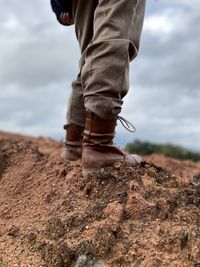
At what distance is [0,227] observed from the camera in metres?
3.48

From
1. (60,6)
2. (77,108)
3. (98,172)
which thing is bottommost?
(98,172)

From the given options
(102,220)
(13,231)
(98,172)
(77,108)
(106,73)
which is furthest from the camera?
(77,108)

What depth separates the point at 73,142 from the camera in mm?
4254

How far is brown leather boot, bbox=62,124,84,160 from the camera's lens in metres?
4.25

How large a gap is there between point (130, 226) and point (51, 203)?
624 mm

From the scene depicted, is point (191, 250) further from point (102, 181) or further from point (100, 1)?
point (100, 1)

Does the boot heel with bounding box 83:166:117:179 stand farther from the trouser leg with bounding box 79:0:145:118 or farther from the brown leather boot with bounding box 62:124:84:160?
the brown leather boot with bounding box 62:124:84:160

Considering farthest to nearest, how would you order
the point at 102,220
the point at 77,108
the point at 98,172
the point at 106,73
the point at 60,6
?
the point at 77,108, the point at 60,6, the point at 98,172, the point at 106,73, the point at 102,220

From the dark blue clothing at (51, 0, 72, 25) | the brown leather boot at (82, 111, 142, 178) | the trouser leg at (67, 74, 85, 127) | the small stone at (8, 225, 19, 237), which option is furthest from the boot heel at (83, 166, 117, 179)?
the dark blue clothing at (51, 0, 72, 25)

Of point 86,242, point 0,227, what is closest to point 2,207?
point 0,227

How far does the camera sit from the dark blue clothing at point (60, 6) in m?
3.93

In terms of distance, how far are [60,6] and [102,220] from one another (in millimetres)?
1519

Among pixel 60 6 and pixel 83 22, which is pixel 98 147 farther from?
pixel 60 6

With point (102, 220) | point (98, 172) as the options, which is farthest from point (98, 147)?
point (102, 220)
